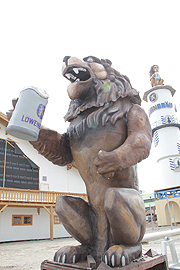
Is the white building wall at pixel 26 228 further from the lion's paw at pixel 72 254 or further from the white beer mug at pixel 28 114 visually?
the white beer mug at pixel 28 114

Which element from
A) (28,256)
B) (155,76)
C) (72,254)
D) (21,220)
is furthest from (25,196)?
(155,76)

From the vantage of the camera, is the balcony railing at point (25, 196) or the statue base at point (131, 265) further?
the balcony railing at point (25, 196)

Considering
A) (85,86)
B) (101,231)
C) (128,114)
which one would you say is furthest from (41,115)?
(101,231)

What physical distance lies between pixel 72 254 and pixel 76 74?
100 cm

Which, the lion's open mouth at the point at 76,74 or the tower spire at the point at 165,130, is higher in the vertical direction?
the tower spire at the point at 165,130

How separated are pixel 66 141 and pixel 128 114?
448mm

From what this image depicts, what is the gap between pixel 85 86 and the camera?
1.23 m

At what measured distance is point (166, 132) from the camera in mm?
17297

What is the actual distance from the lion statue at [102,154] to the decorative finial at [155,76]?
65.5ft

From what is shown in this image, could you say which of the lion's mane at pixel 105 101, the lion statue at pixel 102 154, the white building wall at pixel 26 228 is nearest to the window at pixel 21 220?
the white building wall at pixel 26 228

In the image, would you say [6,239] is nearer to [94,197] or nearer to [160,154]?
[94,197]

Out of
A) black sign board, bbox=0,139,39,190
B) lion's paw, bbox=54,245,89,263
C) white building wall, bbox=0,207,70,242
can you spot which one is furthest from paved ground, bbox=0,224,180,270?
black sign board, bbox=0,139,39,190

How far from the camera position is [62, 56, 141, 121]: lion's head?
1227 mm

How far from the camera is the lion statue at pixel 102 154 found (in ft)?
3.24
